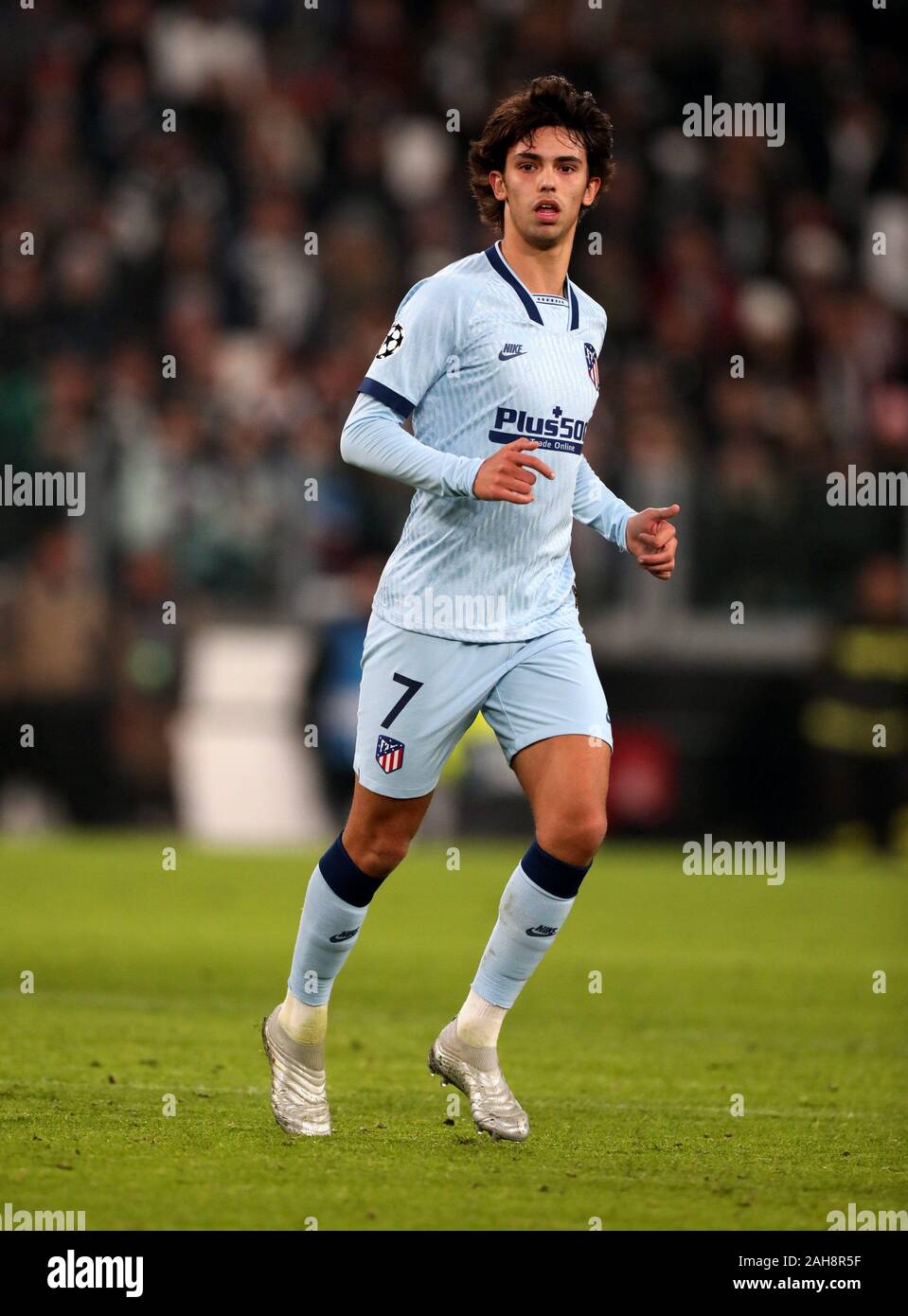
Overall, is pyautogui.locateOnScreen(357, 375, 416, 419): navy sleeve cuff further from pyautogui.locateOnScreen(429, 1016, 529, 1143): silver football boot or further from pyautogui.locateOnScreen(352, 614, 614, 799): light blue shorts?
pyautogui.locateOnScreen(429, 1016, 529, 1143): silver football boot

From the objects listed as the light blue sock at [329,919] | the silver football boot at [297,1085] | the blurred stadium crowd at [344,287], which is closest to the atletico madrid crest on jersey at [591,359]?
the light blue sock at [329,919]

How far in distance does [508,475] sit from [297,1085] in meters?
1.64

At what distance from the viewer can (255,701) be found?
14125 mm

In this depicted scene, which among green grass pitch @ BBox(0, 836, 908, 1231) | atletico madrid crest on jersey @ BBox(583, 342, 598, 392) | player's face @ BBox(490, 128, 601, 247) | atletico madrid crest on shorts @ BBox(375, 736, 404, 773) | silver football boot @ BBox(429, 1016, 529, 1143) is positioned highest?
player's face @ BBox(490, 128, 601, 247)

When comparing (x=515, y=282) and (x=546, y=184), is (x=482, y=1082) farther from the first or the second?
(x=546, y=184)

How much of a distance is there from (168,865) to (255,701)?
214 centimetres

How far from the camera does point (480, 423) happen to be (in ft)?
17.6

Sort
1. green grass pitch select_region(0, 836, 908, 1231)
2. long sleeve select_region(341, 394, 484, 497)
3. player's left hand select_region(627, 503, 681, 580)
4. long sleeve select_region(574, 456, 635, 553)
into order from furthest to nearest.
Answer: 1. long sleeve select_region(574, 456, 635, 553)
2. player's left hand select_region(627, 503, 681, 580)
3. long sleeve select_region(341, 394, 484, 497)
4. green grass pitch select_region(0, 836, 908, 1231)

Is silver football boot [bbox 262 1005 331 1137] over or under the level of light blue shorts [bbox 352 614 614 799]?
under

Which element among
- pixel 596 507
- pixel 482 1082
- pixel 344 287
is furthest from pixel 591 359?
pixel 344 287

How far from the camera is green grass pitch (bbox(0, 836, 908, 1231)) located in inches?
184

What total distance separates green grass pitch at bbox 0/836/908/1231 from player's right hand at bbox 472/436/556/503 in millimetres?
1557

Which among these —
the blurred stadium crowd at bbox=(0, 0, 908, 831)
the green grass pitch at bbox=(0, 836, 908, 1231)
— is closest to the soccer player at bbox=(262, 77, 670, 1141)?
the green grass pitch at bbox=(0, 836, 908, 1231)
